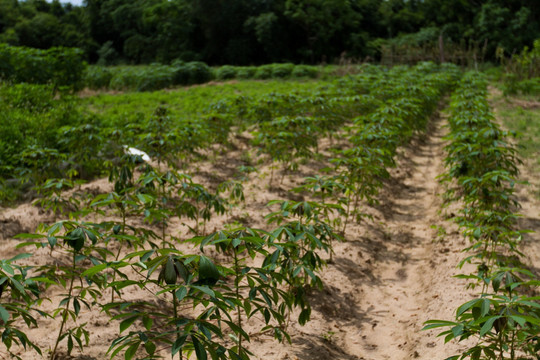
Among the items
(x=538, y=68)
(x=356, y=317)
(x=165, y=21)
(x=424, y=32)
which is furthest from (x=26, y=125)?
(x=424, y=32)

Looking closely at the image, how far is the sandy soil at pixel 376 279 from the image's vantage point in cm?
318

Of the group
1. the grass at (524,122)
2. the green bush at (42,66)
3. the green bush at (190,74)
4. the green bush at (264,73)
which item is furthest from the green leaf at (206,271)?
the green bush at (264,73)

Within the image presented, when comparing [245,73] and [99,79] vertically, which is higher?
[245,73]

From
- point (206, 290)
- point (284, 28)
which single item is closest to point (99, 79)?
point (284, 28)

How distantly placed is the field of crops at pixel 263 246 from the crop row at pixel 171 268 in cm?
2

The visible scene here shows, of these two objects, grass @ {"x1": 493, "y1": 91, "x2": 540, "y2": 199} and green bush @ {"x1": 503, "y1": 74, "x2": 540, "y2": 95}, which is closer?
grass @ {"x1": 493, "y1": 91, "x2": 540, "y2": 199}

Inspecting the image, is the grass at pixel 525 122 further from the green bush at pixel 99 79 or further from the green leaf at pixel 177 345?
the green bush at pixel 99 79

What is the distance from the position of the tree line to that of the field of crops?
81.9 feet

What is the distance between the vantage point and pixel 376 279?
443 cm

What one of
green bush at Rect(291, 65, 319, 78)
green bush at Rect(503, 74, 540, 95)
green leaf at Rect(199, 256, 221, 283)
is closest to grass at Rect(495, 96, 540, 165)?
green bush at Rect(503, 74, 540, 95)

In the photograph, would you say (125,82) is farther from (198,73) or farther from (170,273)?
(170,273)

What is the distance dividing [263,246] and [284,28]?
3269cm

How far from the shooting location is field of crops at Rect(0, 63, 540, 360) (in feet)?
6.44

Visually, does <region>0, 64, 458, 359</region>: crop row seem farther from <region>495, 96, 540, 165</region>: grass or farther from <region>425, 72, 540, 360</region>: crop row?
<region>495, 96, 540, 165</region>: grass
